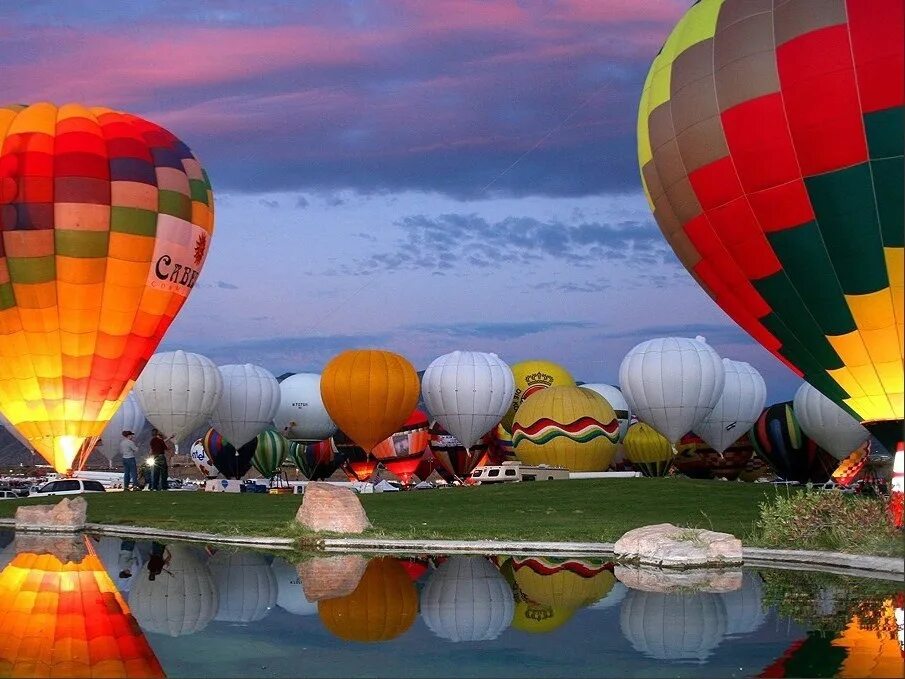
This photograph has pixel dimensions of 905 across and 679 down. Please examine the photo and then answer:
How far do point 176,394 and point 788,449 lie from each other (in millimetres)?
30205

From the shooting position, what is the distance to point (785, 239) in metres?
20.9

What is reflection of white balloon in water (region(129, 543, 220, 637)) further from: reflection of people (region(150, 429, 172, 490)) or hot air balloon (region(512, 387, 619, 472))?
hot air balloon (region(512, 387, 619, 472))

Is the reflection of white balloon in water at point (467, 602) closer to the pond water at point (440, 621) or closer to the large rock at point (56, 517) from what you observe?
the pond water at point (440, 621)

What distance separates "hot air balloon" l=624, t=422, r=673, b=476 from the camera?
6288 cm

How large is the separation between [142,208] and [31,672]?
86.3ft

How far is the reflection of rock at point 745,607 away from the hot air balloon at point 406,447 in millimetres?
46626

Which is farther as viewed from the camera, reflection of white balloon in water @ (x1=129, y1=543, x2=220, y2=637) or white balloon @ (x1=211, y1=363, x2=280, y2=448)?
white balloon @ (x1=211, y1=363, x2=280, y2=448)

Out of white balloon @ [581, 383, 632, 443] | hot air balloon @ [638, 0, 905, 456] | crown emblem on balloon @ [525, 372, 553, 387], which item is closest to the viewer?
hot air balloon @ [638, 0, 905, 456]

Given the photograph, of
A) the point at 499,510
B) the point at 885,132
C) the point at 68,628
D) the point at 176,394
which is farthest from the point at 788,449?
the point at 68,628

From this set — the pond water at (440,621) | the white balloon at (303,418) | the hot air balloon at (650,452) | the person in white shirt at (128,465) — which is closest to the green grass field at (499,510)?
the pond water at (440,621)

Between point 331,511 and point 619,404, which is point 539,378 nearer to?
point 619,404

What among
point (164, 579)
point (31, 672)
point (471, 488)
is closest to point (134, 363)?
point (471, 488)

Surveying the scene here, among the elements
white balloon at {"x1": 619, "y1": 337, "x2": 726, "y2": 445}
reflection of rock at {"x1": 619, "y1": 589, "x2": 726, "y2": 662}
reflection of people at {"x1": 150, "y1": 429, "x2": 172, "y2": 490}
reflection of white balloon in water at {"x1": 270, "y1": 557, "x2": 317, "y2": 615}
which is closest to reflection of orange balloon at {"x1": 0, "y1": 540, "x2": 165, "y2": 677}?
reflection of white balloon in water at {"x1": 270, "y1": 557, "x2": 317, "y2": 615}

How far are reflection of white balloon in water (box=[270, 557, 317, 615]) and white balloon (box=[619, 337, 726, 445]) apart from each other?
37.4 meters
